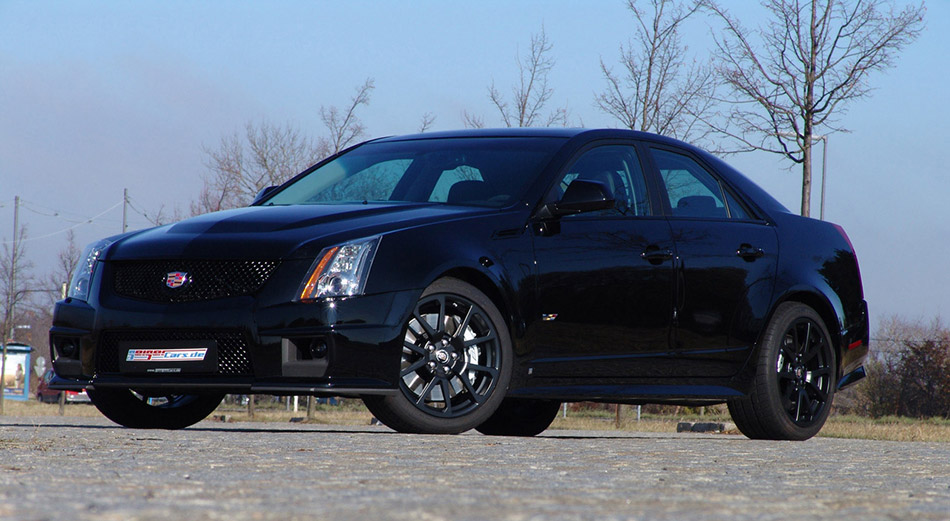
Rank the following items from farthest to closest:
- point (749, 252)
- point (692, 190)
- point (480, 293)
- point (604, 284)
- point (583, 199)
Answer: point (692, 190) → point (749, 252) → point (604, 284) → point (583, 199) → point (480, 293)

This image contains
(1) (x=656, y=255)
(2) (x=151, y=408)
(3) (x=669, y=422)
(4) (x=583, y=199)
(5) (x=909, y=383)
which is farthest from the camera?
(5) (x=909, y=383)

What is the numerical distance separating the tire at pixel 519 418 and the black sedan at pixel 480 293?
4.51 feet

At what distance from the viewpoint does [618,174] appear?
713cm

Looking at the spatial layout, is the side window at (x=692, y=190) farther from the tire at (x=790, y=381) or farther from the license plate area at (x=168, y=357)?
the license plate area at (x=168, y=357)

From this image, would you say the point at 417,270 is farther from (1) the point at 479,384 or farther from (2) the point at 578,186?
(2) the point at 578,186

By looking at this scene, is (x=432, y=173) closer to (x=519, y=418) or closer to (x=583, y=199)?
(x=583, y=199)

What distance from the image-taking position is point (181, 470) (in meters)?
3.72

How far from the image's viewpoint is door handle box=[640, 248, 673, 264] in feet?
22.2

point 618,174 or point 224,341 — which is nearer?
point 224,341

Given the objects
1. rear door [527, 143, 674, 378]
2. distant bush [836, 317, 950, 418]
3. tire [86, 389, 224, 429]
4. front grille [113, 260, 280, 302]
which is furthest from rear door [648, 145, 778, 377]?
distant bush [836, 317, 950, 418]

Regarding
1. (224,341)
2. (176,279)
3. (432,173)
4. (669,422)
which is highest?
(432,173)

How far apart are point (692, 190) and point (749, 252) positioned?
52 centimetres

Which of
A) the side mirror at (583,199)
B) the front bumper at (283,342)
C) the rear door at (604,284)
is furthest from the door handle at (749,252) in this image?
the front bumper at (283,342)

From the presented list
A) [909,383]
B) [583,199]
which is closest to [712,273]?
[583,199]
